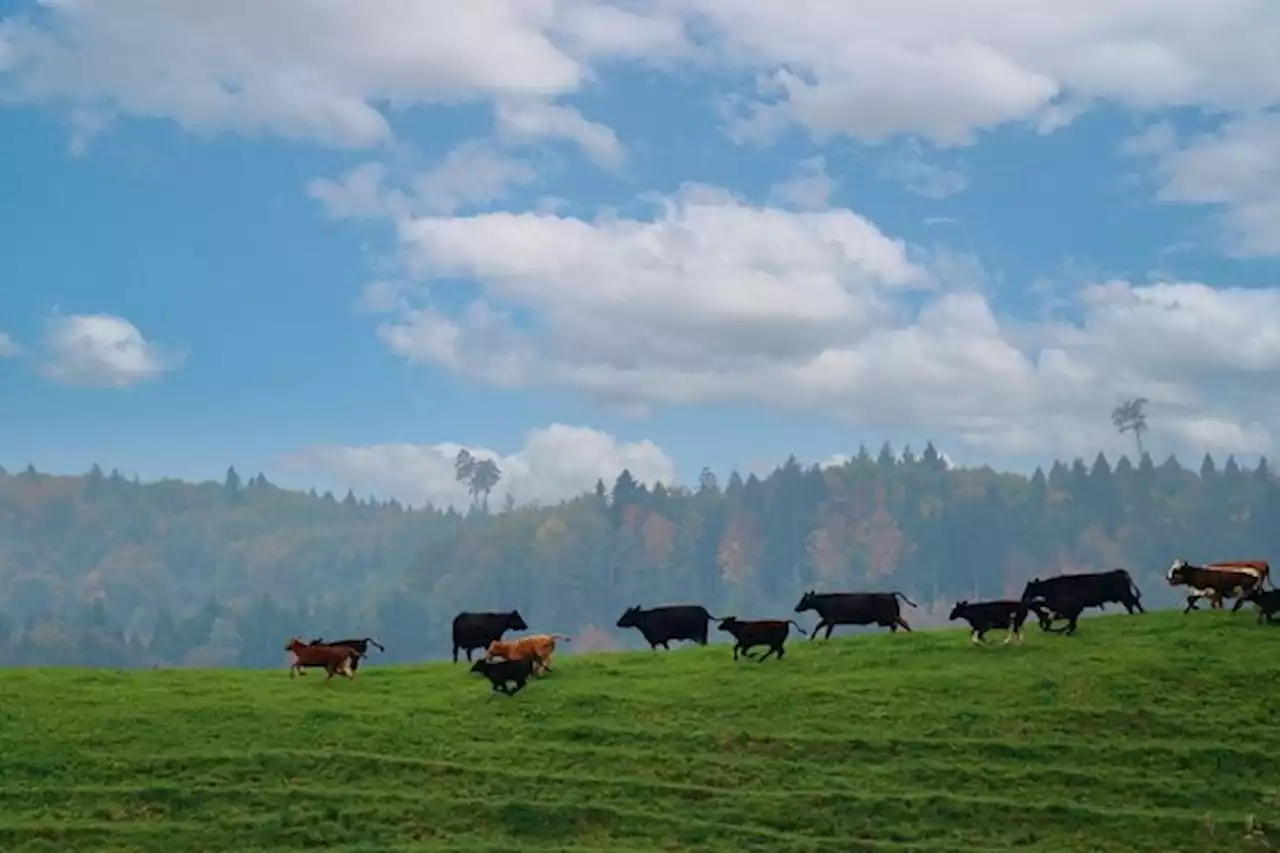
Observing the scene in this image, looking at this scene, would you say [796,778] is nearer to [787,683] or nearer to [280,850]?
[787,683]

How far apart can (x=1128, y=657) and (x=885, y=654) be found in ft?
17.9

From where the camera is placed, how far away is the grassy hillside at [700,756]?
2406 cm

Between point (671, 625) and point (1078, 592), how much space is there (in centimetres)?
1097

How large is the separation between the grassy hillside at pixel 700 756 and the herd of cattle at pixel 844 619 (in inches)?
30.9

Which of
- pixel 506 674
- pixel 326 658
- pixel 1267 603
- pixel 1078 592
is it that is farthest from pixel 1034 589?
pixel 326 658

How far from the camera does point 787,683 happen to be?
100ft

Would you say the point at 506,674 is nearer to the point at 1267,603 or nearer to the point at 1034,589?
the point at 1034,589

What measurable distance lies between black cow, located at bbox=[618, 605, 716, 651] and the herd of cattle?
28 mm

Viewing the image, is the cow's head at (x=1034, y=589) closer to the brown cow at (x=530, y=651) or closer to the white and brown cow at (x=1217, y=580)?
the white and brown cow at (x=1217, y=580)

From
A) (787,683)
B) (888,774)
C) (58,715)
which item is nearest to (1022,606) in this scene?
(787,683)

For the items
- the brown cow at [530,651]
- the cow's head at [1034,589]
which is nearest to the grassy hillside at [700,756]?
the brown cow at [530,651]

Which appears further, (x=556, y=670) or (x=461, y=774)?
(x=556, y=670)

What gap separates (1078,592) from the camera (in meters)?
35.2

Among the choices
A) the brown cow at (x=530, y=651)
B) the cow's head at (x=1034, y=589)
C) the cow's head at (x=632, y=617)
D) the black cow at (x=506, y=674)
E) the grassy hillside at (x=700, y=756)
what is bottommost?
the grassy hillside at (x=700, y=756)
